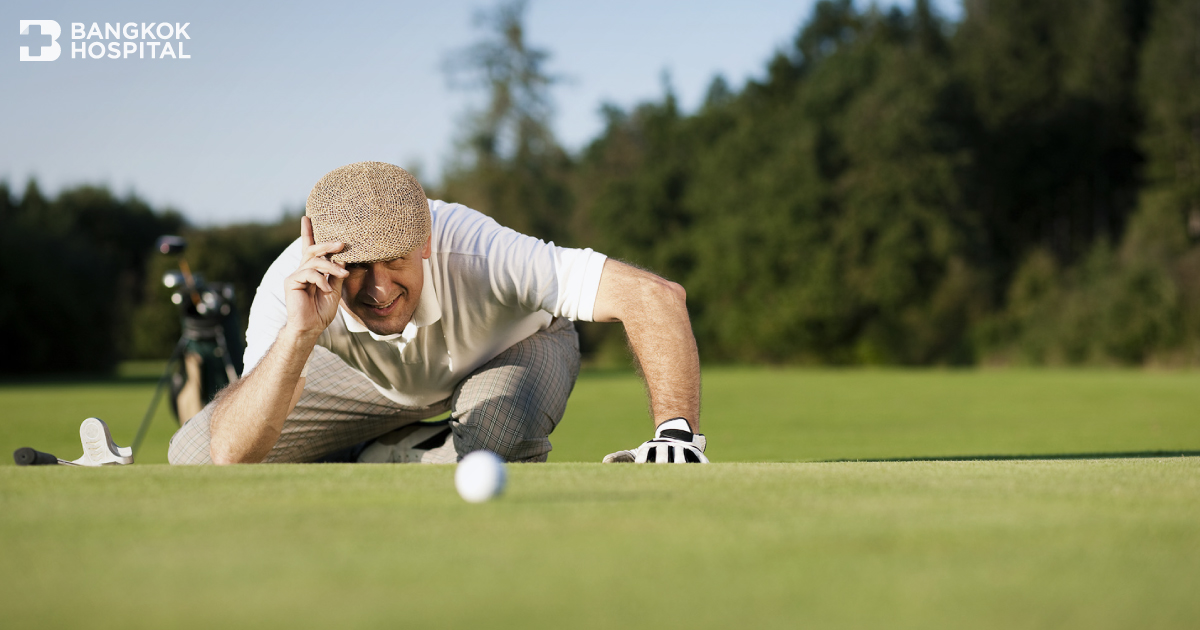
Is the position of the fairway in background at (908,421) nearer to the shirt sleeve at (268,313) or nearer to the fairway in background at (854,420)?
the fairway in background at (854,420)

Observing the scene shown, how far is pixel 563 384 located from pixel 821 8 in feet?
119

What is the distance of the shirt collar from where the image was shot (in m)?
3.73

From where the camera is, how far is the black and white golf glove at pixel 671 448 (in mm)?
3129

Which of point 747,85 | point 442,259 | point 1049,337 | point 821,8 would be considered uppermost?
point 821,8

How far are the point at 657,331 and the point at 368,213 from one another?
1.03 metres

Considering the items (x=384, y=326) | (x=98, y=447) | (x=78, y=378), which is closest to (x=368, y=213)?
(x=384, y=326)

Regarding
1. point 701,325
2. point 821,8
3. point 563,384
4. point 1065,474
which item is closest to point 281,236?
point 701,325

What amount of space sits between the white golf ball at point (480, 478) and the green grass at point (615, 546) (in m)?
0.03

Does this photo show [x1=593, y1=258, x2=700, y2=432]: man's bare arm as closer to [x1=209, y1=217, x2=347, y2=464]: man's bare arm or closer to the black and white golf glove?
the black and white golf glove

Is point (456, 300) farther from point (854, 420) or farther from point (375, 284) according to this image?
→ point (854, 420)

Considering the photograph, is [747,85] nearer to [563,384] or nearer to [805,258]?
[805,258]

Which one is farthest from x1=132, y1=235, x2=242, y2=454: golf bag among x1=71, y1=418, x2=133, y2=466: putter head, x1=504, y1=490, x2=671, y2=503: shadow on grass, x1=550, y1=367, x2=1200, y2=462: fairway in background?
x1=504, y1=490, x2=671, y2=503: shadow on grass

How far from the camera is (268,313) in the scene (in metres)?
3.76

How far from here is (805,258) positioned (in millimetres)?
31594
